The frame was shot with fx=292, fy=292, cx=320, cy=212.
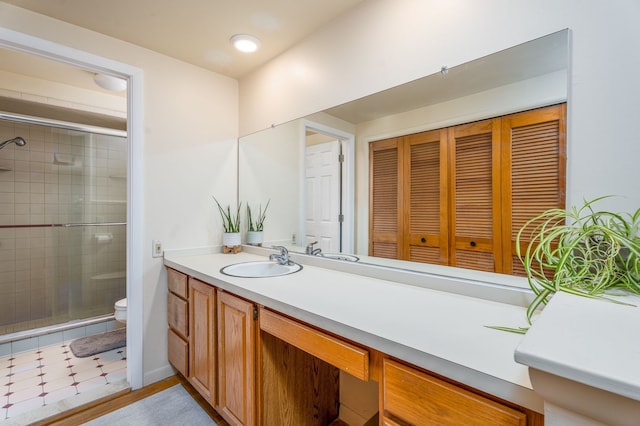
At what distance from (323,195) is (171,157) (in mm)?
1184

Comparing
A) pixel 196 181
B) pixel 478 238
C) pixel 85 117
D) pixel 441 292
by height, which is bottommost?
pixel 441 292

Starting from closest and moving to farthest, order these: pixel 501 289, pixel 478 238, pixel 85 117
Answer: pixel 501 289 < pixel 478 238 < pixel 85 117

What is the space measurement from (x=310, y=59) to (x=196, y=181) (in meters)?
1.24

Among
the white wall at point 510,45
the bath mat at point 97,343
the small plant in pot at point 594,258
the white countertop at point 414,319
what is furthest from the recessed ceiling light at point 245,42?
the bath mat at point 97,343

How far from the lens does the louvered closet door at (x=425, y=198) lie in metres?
1.28

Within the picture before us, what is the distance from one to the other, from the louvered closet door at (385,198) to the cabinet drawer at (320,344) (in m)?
0.62

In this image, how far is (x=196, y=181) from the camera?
228 cm

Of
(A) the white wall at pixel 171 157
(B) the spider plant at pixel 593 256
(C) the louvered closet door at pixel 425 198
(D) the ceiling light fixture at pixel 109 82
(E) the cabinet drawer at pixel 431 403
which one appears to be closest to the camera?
(E) the cabinet drawer at pixel 431 403

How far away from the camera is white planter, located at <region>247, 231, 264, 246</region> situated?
7.76 feet

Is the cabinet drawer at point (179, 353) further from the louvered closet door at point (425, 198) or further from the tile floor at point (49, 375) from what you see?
the louvered closet door at point (425, 198)

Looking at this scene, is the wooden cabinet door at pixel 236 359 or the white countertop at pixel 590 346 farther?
the wooden cabinet door at pixel 236 359

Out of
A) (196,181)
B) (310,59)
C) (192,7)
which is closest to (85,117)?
(196,181)

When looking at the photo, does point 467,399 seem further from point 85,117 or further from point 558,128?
point 85,117

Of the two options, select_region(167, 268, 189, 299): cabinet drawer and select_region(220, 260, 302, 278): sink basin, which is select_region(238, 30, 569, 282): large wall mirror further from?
select_region(167, 268, 189, 299): cabinet drawer
